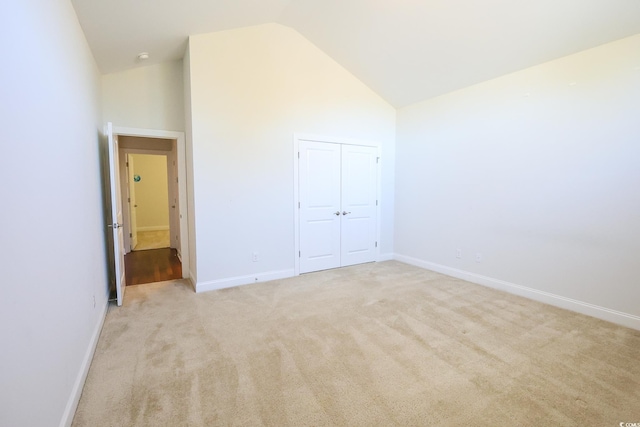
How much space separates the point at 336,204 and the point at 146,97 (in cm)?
308

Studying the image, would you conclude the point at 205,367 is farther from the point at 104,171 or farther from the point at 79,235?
the point at 104,171

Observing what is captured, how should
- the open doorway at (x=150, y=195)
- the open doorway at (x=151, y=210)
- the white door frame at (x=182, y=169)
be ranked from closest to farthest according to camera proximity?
the white door frame at (x=182, y=169) → the open doorway at (x=151, y=210) → the open doorway at (x=150, y=195)

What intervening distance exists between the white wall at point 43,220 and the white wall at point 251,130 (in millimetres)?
1263

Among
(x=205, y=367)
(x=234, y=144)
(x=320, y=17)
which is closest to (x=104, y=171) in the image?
(x=234, y=144)

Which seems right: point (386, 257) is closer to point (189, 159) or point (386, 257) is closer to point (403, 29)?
point (403, 29)

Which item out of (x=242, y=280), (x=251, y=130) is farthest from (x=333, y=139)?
(x=242, y=280)

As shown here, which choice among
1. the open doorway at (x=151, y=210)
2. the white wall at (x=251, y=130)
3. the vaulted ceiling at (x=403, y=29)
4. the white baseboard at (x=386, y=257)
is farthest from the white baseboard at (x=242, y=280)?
the vaulted ceiling at (x=403, y=29)

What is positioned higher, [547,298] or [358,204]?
[358,204]

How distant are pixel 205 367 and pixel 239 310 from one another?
3.25 ft

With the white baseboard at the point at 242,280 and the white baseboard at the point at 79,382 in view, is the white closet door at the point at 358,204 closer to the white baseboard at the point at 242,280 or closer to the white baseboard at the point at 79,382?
the white baseboard at the point at 242,280

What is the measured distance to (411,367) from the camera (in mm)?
2100

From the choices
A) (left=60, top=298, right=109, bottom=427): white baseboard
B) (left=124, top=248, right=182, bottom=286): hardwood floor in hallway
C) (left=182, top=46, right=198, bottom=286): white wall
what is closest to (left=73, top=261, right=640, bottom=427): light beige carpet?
(left=60, top=298, right=109, bottom=427): white baseboard

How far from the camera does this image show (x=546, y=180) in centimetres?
324

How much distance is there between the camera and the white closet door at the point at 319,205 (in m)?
4.30
